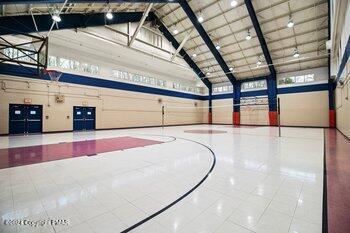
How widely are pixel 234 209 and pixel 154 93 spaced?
18.0 meters

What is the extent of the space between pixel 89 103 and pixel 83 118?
131 cm

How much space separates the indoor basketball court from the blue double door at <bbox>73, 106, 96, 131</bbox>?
11 centimetres

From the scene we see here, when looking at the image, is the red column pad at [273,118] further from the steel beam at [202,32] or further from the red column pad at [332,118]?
the steel beam at [202,32]

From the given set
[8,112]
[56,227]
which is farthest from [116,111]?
[56,227]

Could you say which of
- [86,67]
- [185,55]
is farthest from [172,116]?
[86,67]

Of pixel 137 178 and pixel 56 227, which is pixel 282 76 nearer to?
pixel 137 178

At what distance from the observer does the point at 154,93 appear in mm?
19656

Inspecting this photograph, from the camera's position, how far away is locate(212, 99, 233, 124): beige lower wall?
23.8 m

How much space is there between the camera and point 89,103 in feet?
47.6

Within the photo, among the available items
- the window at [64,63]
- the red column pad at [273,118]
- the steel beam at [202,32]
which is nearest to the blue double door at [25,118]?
the window at [64,63]

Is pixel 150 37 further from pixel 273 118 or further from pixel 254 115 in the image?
pixel 273 118

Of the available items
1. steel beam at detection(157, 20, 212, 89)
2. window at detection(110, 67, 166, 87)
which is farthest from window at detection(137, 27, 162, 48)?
window at detection(110, 67, 166, 87)

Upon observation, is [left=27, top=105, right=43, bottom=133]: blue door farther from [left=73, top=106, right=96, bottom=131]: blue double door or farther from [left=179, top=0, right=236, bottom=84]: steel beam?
[left=179, top=0, right=236, bottom=84]: steel beam

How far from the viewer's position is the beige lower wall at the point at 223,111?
2377cm
